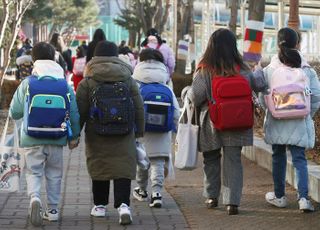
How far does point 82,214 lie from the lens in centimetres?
906

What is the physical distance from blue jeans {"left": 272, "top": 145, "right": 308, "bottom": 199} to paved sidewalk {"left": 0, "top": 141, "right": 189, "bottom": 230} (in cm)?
99

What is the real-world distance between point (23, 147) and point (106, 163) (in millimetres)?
723

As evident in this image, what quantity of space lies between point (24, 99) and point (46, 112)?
0.27 metres

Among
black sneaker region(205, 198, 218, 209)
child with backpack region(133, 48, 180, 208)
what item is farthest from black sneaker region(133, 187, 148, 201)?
black sneaker region(205, 198, 218, 209)

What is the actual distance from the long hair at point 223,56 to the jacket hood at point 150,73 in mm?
722

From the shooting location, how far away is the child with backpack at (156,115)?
30.9 feet

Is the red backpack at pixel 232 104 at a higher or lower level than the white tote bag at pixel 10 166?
higher

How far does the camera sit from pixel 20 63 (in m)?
22.5

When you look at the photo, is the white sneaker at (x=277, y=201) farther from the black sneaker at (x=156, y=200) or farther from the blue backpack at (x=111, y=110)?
the blue backpack at (x=111, y=110)

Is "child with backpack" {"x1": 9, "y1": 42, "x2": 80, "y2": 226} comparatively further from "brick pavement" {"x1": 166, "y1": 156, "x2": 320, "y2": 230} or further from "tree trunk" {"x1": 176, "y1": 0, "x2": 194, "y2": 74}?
"tree trunk" {"x1": 176, "y1": 0, "x2": 194, "y2": 74}

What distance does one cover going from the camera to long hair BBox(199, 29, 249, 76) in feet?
29.1

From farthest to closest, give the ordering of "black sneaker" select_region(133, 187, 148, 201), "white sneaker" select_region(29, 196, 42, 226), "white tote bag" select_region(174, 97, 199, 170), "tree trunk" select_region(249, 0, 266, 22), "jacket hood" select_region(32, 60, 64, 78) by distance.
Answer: "tree trunk" select_region(249, 0, 266, 22), "black sneaker" select_region(133, 187, 148, 201), "white tote bag" select_region(174, 97, 199, 170), "jacket hood" select_region(32, 60, 64, 78), "white sneaker" select_region(29, 196, 42, 226)

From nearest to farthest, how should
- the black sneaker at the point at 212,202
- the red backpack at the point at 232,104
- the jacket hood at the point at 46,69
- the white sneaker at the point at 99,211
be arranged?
the jacket hood at the point at 46,69 < the red backpack at the point at 232,104 < the white sneaker at the point at 99,211 < the black sneaker at the point at 212,202

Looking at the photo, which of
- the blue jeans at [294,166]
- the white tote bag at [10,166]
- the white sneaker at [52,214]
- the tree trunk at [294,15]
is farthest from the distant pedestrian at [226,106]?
the tree trunk at [294,15]
